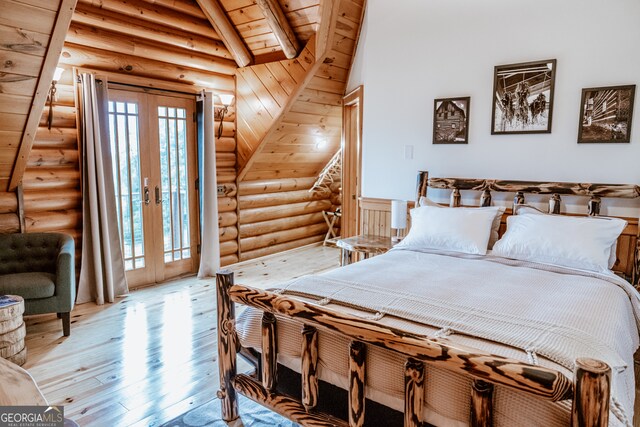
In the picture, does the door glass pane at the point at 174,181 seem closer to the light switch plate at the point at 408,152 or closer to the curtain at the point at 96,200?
the curtain at the point at 96,200

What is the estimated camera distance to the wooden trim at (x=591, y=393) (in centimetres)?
103

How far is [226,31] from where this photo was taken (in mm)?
4633

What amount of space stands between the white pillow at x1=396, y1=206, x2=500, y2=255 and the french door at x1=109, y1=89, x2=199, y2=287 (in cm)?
268

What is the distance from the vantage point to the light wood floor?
233 centimetres

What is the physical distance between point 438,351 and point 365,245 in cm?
237

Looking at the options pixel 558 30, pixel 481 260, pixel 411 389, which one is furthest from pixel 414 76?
pixel 411 389

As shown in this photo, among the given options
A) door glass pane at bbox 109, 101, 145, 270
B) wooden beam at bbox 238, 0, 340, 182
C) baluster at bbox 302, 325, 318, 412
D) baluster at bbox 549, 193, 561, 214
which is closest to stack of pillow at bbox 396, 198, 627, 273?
baluster at bbox 549, 193, 561, 214

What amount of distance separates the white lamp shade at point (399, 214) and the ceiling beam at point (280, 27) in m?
2.00

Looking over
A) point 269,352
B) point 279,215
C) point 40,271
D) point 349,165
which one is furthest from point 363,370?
point 279,215

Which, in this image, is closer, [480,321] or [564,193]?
[480,321]

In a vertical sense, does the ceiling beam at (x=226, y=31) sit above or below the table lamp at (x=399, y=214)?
above

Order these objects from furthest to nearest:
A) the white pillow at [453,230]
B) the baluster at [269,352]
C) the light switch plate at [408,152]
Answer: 1. the light switch plate at [408,152]
2. the white pillow at [453,230]
3. the baluster at [269,352]

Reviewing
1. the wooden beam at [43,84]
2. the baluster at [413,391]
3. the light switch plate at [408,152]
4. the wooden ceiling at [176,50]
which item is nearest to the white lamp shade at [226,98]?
the wooden ceiling at [176,50]

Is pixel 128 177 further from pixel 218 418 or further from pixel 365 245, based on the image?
pixel 218 418
